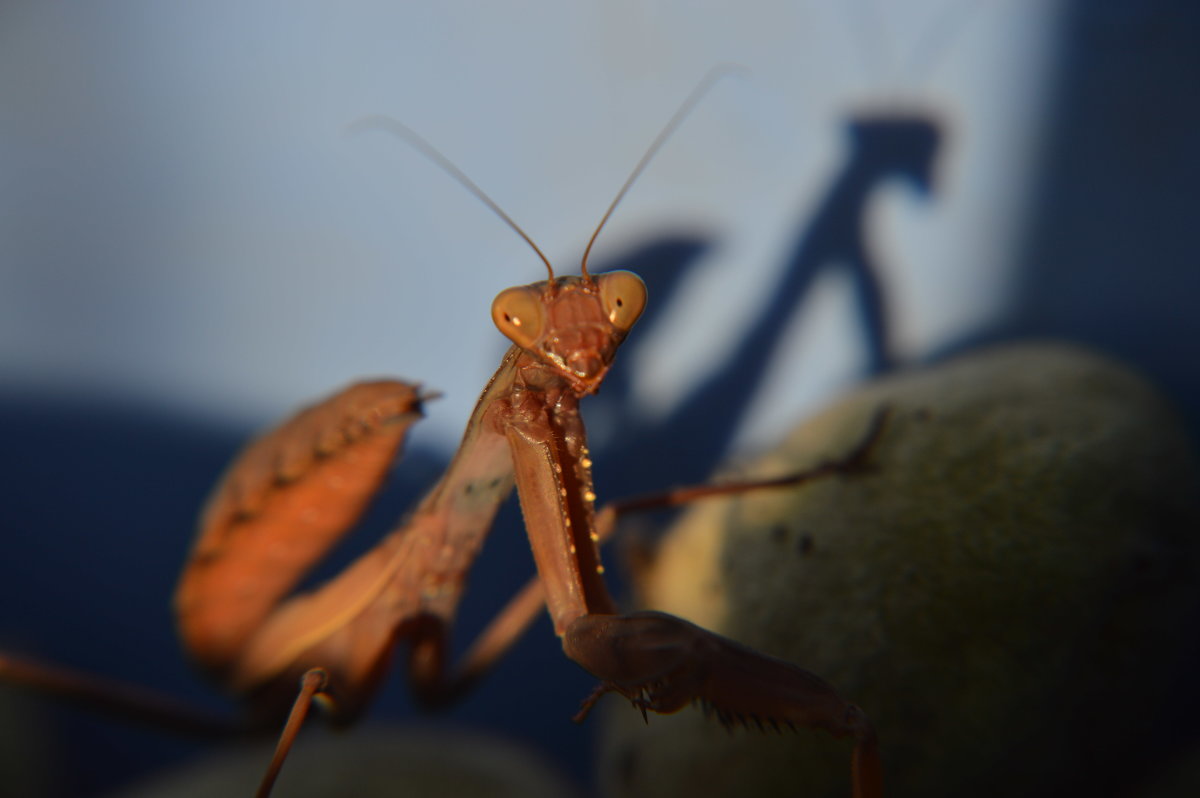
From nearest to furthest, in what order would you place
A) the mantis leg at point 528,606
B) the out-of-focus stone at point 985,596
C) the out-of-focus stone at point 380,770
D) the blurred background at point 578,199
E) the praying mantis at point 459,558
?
the praying mantis at point 459,558, the out-of-focus stone at point 985,596, the mantis leg at point 528,606, the blurred background at point 578,199, the out-of-focus stone at point 380,770

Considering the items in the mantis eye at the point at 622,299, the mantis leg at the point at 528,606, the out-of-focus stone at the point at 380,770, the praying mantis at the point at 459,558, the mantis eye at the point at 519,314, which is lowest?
the out-of-focus stone at the point at 380,770

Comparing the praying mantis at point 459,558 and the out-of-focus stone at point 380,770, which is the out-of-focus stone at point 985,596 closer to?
the praying mantis at point 459,558

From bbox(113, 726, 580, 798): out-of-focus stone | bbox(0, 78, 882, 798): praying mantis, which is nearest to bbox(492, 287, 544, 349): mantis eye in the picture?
bbox(0, 78, 882, 798): praying mantis

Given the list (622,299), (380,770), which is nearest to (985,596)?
(622,299)

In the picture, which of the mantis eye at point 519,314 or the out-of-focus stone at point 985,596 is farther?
the out-of-focus stone at point 985,596

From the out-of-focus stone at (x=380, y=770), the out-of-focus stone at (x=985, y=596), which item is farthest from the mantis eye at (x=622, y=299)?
the out-of-focus stone at (x=380, y=770)

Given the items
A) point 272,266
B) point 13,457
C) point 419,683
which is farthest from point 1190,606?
point 13,457

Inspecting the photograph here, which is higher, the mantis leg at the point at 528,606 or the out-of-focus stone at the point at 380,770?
the mantis leg at the point at 528,606

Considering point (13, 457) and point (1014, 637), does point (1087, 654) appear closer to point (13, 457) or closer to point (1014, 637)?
point (1014, 637)
